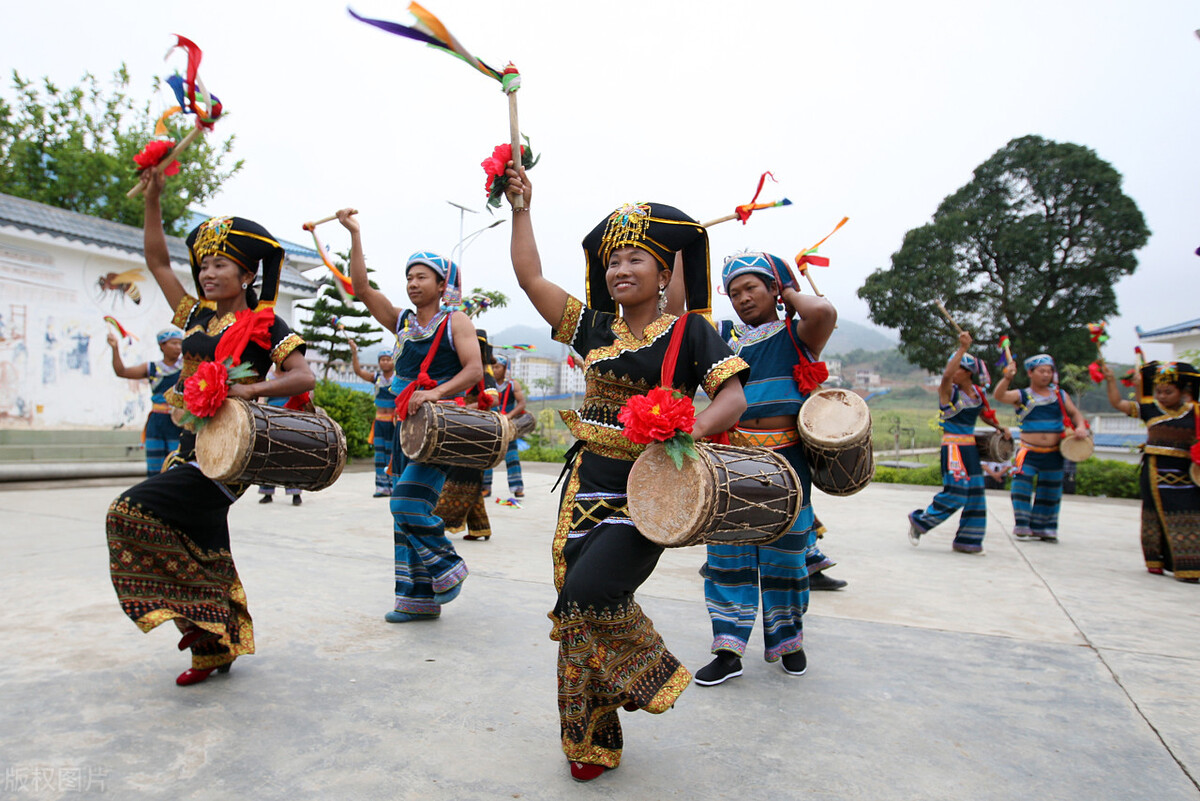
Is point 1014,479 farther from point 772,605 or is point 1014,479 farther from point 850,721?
point 850,721

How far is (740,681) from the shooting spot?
370 cm

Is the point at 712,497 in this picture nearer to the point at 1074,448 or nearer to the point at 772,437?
the point at 772,437

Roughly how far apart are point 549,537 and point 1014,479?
5.43 meters

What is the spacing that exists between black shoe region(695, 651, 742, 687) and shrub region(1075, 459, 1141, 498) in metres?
13.1

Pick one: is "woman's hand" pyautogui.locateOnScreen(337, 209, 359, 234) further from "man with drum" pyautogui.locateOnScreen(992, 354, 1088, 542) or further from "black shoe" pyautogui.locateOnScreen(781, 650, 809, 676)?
"man with drum" pyautogui.locateOnScreen(992, 354, 1088, 542)

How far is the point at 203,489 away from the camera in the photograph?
3.36m

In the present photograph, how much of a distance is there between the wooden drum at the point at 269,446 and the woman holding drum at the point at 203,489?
4.7 inches

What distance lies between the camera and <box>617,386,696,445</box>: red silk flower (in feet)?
7.70

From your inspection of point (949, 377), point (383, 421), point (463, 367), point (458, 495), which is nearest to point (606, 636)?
point (463, 367)

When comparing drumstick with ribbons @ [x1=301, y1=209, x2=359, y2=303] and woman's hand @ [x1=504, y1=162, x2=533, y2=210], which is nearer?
woman's hand @ [x1=504, y1=162, x2=533, y2=210]

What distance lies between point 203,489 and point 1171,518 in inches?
298

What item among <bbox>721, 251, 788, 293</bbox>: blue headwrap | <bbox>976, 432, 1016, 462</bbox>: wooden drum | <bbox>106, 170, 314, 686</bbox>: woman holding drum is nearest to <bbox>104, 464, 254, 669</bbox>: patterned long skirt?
<bbox>106, 170, 314, 686</bbox>: woman holding drum

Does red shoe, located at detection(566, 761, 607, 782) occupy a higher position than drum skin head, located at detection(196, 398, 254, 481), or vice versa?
drum skin head, located at detection(196, 398, 254, 481)

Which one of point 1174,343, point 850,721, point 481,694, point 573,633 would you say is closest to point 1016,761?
point 850,721
